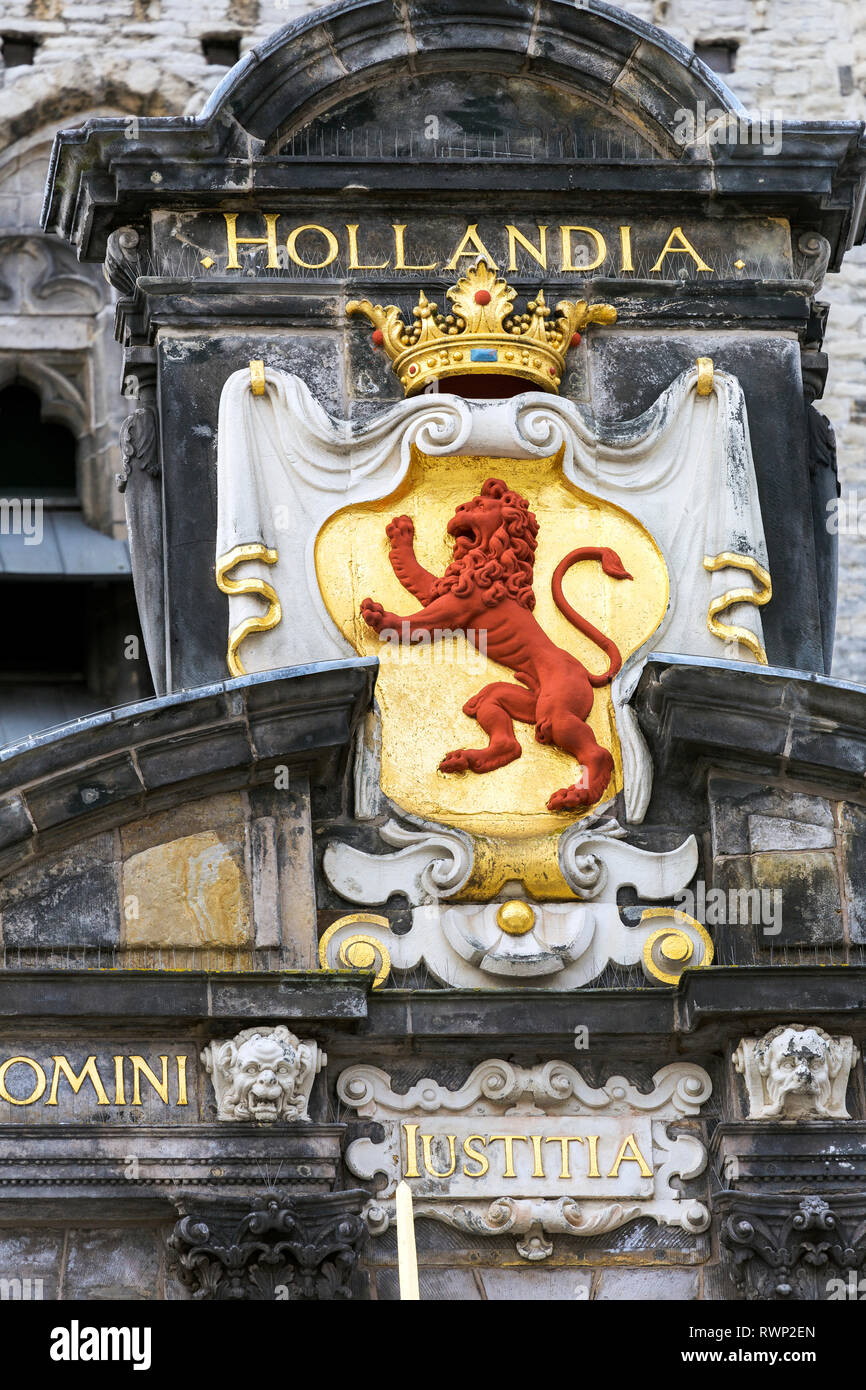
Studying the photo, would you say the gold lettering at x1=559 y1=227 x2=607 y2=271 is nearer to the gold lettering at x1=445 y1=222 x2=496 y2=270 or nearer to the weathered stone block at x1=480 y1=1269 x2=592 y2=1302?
the gold lettering at x1=445 y1=222 x2=496 y2=270

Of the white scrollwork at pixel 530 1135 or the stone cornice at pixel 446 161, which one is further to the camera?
the stone cornice at pixel 446 161

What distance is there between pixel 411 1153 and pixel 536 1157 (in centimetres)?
51

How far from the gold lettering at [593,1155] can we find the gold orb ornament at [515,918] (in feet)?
2.88

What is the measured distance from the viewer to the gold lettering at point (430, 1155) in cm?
1479

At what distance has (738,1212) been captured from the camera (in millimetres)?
14641

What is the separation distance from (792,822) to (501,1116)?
1.73 m

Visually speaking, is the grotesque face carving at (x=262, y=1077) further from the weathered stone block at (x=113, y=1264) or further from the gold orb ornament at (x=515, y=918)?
the gold orb ornament at (x=515, y=918)

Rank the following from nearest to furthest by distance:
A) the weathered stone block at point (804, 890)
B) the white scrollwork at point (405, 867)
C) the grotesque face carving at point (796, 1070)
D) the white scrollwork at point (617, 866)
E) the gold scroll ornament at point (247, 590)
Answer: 1. the grotesque face carving at point (796, 1070)
2. the weathered stone block at point (804, 890)
3. the white scrollwork at point (405, 867)
4. the white scrollwork at point (617, 866)
5. the gold scroll ornament at point (247, 590)

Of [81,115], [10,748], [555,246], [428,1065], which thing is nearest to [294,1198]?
[428,1065]

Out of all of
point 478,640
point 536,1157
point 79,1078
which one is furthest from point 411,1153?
point 478,640

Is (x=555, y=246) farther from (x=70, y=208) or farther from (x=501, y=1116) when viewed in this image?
(x=501, y=1116)

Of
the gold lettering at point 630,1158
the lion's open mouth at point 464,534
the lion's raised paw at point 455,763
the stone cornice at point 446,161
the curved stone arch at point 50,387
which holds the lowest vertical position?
the gold lettering at point 630,1158

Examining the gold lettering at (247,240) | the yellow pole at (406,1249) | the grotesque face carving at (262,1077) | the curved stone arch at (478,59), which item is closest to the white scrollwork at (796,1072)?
the grotesque face carving at (262,1077)

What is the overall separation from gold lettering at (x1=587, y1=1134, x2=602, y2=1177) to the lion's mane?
7.80ft
